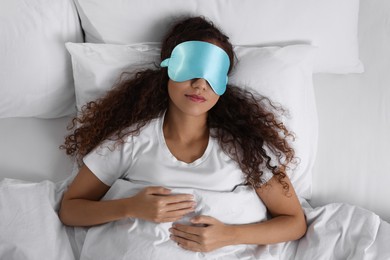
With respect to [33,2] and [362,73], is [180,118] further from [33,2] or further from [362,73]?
[362,73]

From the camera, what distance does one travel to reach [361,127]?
1722mm

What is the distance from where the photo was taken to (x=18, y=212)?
4.76 feet

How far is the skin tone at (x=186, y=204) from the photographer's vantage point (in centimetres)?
136

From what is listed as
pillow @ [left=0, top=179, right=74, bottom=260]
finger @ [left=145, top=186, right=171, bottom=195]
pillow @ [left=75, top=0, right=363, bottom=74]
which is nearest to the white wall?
pillow @ [left=75, top=0, right=363, bottom=74]

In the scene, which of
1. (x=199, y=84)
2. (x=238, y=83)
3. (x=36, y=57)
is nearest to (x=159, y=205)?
(x=199, y=84)

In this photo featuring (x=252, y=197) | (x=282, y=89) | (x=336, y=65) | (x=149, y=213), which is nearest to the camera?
(x=149, y=213)

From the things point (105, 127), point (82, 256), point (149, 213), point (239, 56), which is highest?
point (239, 56)

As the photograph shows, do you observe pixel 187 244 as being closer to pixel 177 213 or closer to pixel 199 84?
pixel 177 213

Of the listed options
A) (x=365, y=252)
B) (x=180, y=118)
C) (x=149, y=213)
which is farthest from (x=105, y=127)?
(x=365, y=252)

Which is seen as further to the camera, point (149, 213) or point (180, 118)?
point (180, 118)

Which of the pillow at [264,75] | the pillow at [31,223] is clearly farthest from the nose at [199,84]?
the pillow at [31,223]

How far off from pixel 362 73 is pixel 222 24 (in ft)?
1.66

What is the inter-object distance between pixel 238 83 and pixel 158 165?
343 mm

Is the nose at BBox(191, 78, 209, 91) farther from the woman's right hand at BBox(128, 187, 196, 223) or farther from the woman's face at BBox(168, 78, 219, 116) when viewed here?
the woman's right hand at BBox(128, 187, 196, 223)
